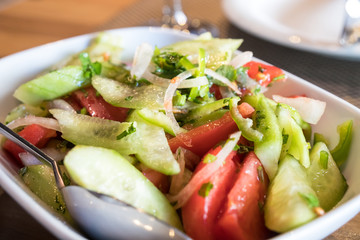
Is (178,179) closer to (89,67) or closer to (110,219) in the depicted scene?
(110,219)

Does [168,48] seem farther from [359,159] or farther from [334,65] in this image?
[334,65]

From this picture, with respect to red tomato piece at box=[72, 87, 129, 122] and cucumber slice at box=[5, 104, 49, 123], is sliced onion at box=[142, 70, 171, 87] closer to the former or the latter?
red tomato piece at box=[72, 87, 129, 122]

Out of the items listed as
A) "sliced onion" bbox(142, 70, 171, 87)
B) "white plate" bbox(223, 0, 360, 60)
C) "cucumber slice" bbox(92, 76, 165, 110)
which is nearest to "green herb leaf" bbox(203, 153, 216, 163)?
"cucumber slice" bbox(92, 76, 165, 110)

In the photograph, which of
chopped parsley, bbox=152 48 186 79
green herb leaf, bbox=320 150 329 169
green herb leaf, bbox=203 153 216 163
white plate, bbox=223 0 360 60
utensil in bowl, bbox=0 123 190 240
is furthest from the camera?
white plate, bbox=223 0 360 60

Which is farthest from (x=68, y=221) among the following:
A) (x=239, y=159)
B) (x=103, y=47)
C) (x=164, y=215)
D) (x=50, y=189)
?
(x=103, y=47)

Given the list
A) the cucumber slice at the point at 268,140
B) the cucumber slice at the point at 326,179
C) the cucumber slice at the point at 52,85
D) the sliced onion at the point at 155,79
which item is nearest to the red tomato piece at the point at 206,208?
the cucumber slice at the point at 268,140

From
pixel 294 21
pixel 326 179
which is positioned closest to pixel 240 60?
pixel 326 179
